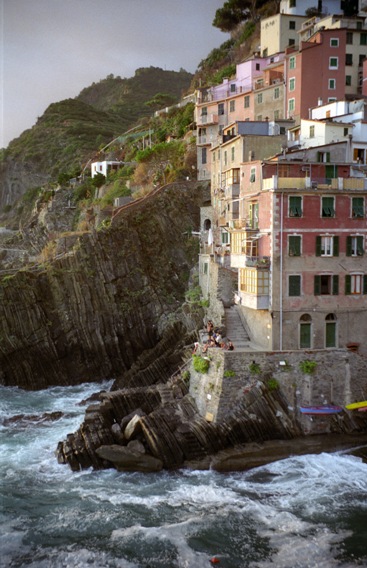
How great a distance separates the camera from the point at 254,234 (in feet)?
120

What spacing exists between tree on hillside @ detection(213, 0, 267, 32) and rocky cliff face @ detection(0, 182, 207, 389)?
4719cm

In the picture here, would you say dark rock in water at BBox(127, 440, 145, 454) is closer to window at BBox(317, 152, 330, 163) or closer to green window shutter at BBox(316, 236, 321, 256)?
green window shutter at BBox(316, 236, 321, 256)

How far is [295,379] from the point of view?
34.3 meters

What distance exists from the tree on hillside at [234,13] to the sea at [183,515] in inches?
2878

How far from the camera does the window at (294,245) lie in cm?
3506

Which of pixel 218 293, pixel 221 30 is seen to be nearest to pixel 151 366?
pixel 218 293

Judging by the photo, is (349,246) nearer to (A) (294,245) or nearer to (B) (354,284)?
(B) (354,284)

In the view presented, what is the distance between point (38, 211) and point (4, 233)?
25.7 feet

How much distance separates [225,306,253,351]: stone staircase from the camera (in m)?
37.8

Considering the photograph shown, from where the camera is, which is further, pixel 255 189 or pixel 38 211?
pixel 38 211

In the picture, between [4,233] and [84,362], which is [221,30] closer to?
[4,233]

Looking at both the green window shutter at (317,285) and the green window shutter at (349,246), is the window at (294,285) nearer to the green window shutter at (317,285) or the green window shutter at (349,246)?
the green window shutter at (317,285)

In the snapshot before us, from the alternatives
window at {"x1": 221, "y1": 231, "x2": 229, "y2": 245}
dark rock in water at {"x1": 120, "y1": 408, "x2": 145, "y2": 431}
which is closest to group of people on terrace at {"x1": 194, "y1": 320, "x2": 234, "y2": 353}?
dark rock in water at {"x1": 120, "y1": 408, "x2": 145, "y2": 431}

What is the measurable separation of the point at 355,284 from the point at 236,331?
8.84 m
